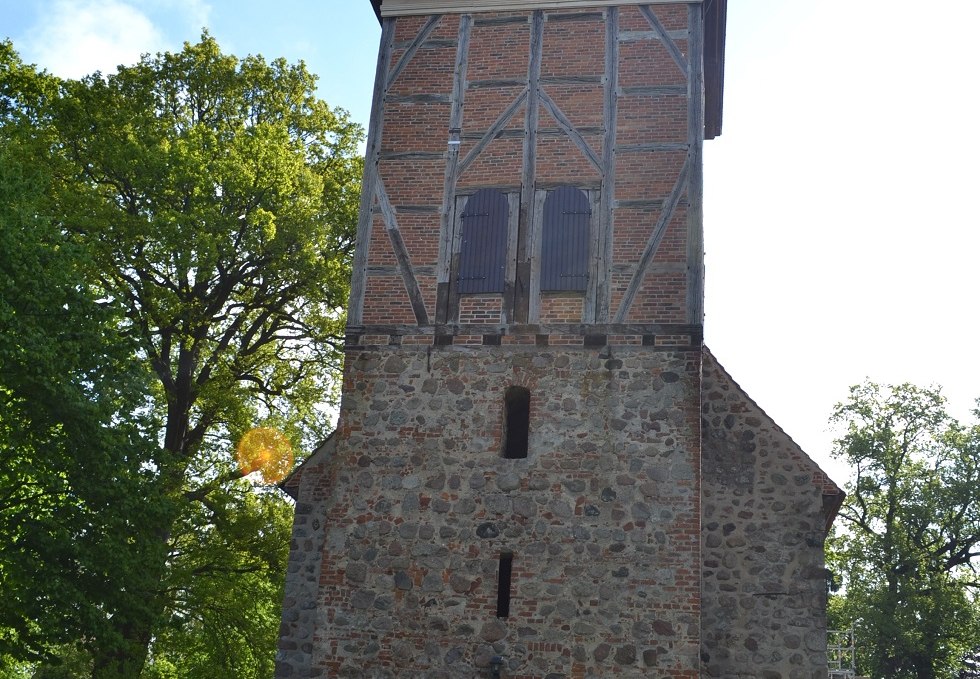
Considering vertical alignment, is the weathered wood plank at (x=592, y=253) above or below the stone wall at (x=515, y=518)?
above

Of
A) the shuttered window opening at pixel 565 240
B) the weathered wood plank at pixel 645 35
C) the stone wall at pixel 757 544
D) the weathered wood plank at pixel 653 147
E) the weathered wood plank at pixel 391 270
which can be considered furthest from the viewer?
the weathered wood plank at pixel 645 35

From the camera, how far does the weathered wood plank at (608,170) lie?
13008 mm

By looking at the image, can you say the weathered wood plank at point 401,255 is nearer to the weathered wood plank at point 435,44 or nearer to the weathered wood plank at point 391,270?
the weathered wood plank at point 391,270

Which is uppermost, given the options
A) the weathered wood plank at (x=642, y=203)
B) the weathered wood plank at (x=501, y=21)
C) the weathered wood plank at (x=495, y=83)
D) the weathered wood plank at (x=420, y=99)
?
the weathered wood plank at (x=501, y=21)

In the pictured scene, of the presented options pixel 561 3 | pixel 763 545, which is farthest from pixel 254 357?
pixel 763 545

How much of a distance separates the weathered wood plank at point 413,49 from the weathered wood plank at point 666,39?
3035 millimetres

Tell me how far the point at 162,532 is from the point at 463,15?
9482 millimetres

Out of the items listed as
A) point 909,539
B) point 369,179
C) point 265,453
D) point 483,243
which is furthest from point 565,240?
point 909,539

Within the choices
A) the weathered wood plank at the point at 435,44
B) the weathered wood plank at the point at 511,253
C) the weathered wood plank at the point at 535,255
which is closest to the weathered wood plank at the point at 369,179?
the weathered wood plank at the point at 435,44

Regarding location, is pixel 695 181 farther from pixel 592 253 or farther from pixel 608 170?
pixel 592 253

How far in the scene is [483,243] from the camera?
13492mm

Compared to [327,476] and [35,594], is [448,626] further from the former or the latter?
[35,594]

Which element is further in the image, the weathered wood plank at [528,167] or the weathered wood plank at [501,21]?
the weathered wood plank at [501,21]

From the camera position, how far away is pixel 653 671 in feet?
36.8
